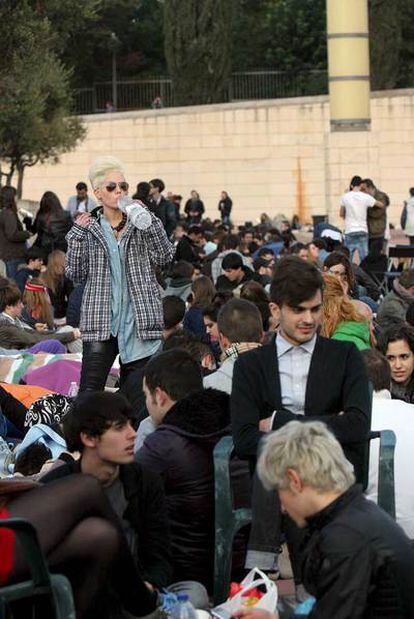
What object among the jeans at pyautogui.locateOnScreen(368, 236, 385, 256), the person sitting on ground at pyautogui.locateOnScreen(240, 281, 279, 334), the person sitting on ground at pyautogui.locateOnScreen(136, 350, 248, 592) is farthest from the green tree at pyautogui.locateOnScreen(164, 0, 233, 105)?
the person sitting on ground at pyautogui.locateOnScreen(136, 350, 248, 592)

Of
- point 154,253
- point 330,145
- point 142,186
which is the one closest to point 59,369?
point 154,253

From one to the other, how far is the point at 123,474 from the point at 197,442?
0.70 meters

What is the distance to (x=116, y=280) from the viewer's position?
9789mm

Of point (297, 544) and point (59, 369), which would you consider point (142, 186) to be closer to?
point (59, 369)

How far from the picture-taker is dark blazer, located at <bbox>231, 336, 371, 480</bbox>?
7.01m

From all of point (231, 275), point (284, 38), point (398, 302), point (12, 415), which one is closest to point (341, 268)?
point (398, 302)

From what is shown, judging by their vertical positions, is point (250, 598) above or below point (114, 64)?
below

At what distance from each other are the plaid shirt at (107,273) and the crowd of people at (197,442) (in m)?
0.01

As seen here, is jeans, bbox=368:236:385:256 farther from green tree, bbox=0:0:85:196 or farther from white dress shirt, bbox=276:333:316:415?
white dress shirt, bbox=276:333:316:415

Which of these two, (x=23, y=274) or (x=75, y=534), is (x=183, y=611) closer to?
(x=75, y=534)

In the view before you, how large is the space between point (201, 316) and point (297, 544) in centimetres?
696

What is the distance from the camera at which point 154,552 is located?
6727mm

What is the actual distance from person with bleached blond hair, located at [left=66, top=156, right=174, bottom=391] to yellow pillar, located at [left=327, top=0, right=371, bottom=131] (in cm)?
2456

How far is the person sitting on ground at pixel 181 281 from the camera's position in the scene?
16516 mm
